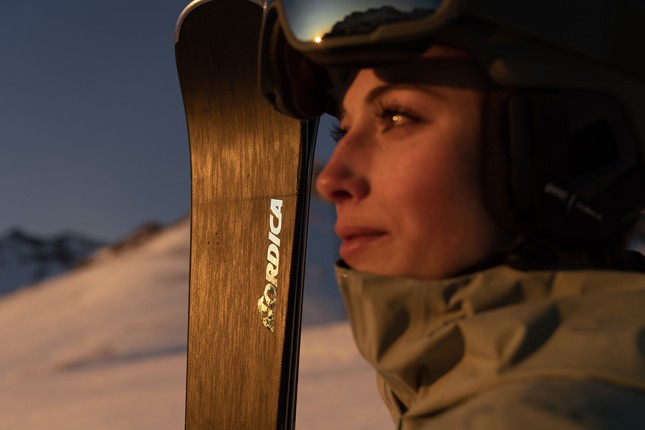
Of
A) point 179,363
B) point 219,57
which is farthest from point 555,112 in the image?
point 179,363

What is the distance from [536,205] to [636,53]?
0.29 meters

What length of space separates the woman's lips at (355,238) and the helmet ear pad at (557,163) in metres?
0.16

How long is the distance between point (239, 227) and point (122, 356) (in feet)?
35.6

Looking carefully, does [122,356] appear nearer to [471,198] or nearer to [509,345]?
[471,198]

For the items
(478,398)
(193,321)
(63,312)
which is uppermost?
(478,398)

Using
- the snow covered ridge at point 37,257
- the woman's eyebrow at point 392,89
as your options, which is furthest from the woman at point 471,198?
the snow covered ridge at point 37,257

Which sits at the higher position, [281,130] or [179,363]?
[281,130]

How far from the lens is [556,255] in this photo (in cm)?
107

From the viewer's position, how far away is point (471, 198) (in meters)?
1.09

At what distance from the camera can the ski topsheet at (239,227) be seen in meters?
2.25

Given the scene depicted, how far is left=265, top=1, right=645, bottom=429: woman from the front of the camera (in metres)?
1.02

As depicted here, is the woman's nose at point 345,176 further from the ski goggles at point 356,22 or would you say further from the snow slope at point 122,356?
the snow slope at point 122,356

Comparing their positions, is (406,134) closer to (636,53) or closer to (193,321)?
(636,53)

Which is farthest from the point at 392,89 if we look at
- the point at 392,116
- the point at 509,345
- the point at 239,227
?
the point at 239,227
